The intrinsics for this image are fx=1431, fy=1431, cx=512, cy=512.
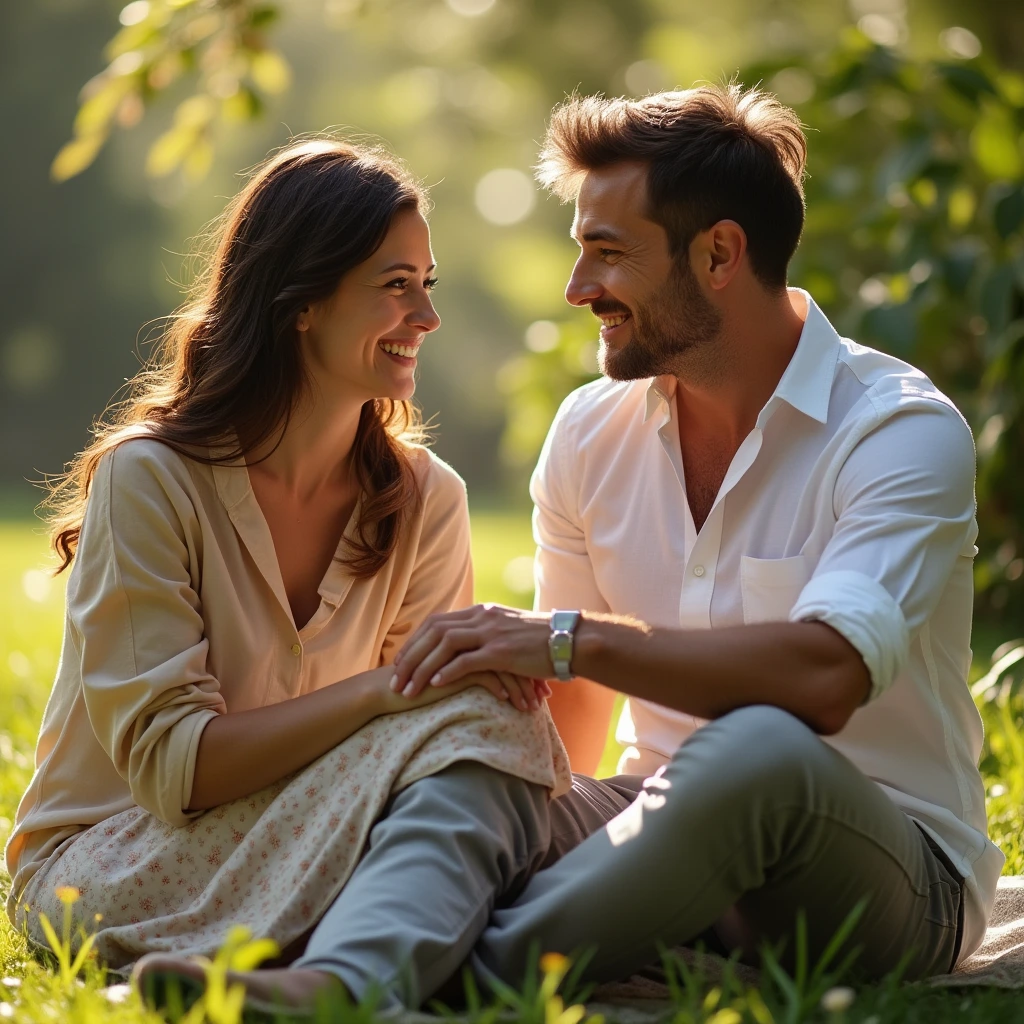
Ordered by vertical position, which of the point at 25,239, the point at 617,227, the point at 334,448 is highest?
the point at 25,239

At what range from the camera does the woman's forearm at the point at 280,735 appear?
96.4 inches

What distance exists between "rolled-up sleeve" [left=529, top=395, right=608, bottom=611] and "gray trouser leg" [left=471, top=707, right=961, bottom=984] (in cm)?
89

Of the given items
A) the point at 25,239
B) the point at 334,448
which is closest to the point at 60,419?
the point at 25,239

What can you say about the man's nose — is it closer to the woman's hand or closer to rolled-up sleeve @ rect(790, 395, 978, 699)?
rolled-up sleeve @ rect(790, 395, 978, 699)

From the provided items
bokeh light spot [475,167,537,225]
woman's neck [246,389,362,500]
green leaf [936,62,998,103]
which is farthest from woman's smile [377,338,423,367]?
bokeh light spot [475,167,537,225]

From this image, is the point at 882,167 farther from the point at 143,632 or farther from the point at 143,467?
the point at 143,632

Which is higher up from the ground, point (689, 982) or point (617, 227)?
point (617, 227)

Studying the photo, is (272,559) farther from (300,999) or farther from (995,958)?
(995,958)

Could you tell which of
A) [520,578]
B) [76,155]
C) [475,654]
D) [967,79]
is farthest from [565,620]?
[520,578]

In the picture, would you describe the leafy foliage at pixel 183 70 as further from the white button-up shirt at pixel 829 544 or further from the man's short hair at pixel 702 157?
the white button-up shirt at pixel 829 544

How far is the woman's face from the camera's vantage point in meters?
2.97

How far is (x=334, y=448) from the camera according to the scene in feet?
10.1

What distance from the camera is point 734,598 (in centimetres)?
279

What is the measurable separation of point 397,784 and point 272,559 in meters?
0.65
